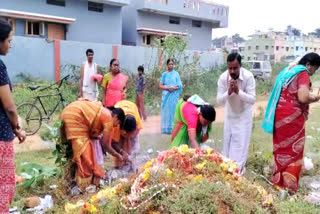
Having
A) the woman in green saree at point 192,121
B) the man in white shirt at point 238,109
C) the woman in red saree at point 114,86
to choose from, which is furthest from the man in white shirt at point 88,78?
the man in white shirt at point 238,109

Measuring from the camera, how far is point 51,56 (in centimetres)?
1212

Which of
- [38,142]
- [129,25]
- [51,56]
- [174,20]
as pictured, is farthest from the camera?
[174,20]

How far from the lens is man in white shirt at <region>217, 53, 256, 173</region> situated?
3.99 meters

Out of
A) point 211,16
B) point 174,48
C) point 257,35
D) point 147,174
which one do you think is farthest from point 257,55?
point 147,174

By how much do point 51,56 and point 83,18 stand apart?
5.76 metres

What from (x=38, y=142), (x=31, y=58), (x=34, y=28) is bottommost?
(x=38, y=142)

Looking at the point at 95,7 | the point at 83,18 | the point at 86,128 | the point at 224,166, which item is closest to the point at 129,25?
the point at 95,7

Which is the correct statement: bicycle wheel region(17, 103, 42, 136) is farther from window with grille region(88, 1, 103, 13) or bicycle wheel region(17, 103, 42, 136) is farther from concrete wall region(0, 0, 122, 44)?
window with grille region(88, 1, 103, 13)

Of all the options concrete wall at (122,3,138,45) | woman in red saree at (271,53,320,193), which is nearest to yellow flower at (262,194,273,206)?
woman in red saree at (271,53,320,193)

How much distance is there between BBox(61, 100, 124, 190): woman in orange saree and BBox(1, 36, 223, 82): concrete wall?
821cm

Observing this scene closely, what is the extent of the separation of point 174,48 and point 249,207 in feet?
38.1

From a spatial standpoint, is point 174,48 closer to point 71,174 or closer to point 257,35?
point 71,174

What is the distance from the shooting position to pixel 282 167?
4.03 m

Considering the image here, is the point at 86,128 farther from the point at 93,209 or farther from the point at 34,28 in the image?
the point at 34,28
